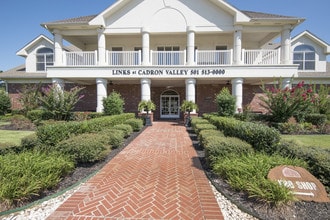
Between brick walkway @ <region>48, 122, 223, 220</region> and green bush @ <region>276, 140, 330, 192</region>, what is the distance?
2.35 metres

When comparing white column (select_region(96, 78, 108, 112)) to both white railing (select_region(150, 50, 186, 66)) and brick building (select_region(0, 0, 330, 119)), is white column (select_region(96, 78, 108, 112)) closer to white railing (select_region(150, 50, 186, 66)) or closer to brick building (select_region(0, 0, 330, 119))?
brick building (select_region(0, 0, 330, 119))

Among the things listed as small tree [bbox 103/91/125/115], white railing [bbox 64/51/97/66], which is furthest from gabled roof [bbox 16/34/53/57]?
small tree [bbox 103/91/125/115]

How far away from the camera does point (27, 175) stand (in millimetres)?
3729

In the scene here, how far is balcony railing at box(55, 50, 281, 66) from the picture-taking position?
48.3 ft

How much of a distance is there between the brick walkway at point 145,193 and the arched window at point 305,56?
1836cm

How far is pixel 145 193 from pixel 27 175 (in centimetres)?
237

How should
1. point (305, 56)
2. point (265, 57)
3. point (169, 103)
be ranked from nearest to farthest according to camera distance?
point (265, 57), point (305, 56), point (169, 103)

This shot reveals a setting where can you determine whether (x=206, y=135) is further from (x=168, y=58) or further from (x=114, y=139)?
(x=168, y=58)

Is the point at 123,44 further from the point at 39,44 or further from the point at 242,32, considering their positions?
the point at 242,32

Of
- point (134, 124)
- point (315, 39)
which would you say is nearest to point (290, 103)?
point (134, 124)

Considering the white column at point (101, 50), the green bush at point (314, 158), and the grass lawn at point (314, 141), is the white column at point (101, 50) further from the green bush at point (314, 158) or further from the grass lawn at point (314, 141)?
the green bush at point (314, 158)

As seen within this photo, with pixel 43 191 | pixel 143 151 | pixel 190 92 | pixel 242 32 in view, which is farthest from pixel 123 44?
pixel 43 191

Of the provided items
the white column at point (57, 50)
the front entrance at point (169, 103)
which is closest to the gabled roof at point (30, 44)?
the white column at point (57, 50)

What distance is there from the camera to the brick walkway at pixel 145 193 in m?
3.19
